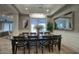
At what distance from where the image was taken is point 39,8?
171 inches

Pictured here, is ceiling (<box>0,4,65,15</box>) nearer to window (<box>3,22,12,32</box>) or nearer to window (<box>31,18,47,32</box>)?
window (<box>31,18,47,32</box>)

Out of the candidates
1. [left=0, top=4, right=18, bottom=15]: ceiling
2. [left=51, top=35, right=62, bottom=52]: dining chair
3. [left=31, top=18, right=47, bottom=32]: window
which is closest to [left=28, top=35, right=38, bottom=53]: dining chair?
[left=31, top=18, right=47, bottom=32]: window

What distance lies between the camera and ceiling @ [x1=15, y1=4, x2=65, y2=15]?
4211mm

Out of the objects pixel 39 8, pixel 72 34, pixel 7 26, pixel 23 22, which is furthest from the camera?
pixel 72 34

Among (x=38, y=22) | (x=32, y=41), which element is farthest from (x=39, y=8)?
(x=32, y=41)

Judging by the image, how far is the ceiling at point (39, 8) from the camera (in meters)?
4.21

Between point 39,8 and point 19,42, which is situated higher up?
point 39,8

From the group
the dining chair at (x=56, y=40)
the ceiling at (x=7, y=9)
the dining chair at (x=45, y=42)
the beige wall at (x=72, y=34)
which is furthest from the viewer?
the dining chair at (x=45, y=42)

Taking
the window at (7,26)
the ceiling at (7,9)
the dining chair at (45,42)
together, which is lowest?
the dining chair at (45,42)

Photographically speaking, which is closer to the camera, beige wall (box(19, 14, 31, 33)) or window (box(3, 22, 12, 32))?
window (box(3, 22, 12, 32))

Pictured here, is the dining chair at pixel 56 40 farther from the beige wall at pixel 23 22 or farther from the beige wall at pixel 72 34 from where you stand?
the beige wall at pixel 23 22

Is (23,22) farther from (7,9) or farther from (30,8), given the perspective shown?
(7,9)

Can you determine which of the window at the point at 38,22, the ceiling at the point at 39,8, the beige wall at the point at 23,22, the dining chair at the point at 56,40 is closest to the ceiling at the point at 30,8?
the ceiling at the point at 39,8
